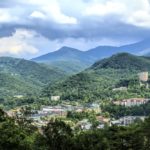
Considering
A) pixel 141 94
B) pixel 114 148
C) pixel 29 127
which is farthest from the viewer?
pixel 141 94

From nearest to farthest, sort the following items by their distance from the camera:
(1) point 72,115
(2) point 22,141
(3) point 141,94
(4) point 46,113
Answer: (2) point 22,141
(1) point 72,115
(4) point 46,113
(3) point 141,94

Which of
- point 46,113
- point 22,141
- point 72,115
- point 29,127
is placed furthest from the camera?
point 46,113

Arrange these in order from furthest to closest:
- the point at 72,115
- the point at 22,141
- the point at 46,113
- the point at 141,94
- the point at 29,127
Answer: the point at 141,94
the point at 46,113
the point at 72,115
the point at 29,127
the point at 22,141

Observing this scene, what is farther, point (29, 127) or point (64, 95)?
point (64, 95)

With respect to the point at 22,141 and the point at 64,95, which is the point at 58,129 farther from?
the point at 64,95

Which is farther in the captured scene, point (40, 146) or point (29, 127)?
point (29, 127)

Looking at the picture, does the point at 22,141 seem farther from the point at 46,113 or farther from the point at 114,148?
the point at 46,113

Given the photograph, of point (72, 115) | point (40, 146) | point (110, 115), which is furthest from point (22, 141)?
point (110, 115)

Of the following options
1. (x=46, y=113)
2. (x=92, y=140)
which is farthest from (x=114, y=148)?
(x=46, y=113)


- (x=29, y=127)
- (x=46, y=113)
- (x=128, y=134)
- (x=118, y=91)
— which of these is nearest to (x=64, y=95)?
(x=118, y=91)
